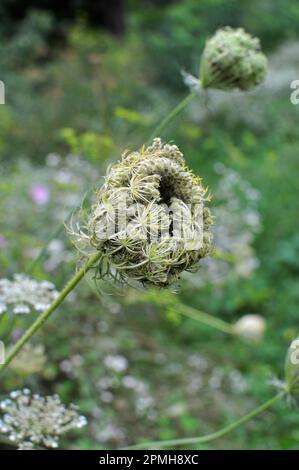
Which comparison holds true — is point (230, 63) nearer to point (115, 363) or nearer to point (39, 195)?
point (115, 363)

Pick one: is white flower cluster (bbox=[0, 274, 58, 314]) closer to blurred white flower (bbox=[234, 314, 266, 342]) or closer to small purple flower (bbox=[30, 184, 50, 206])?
blurred white flower (bbox=[234, 314, 266, 342])

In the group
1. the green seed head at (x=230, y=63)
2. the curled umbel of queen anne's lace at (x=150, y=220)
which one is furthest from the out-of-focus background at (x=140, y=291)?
the green seed head at (x=230, y=63)

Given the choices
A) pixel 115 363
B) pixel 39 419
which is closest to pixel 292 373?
pixel 39 419

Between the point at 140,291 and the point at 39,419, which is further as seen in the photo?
the point at 140,291

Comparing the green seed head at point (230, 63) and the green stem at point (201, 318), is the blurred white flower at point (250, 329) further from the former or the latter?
the green seed head at point (230, 63)

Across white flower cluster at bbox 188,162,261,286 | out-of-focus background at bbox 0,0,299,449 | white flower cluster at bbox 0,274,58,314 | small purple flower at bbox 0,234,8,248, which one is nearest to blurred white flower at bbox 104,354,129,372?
out-of-focus background at bbox 0,0,299,449
